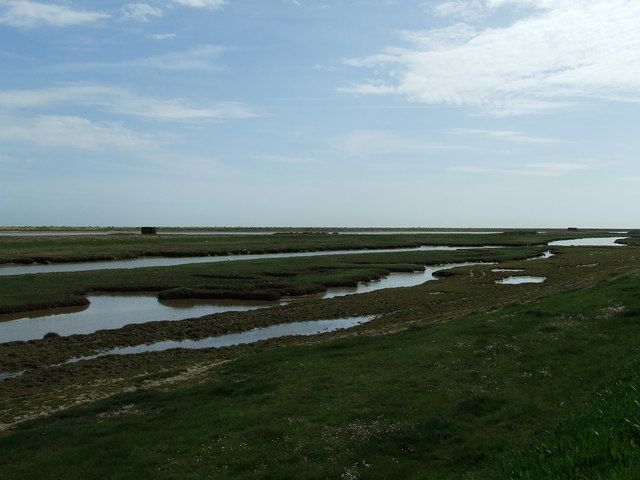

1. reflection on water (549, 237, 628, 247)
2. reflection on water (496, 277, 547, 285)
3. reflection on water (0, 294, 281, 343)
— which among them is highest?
reflection on water (549, 237, 628, 247)

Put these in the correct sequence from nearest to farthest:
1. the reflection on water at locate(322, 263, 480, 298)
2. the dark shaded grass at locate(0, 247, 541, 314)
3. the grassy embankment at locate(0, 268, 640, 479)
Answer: the grassy embankment at locate(0, 268, 640, 479), the dark shaded grass at locate(0, 247, 541, 314), the reflection on water at locate(322, 263, 480, 298)

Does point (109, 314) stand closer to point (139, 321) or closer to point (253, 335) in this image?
point (139, 321)

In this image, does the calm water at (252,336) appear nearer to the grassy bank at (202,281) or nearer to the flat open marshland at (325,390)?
the flat open marshland at (325,390)

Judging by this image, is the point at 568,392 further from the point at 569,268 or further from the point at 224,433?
the point at 569,268

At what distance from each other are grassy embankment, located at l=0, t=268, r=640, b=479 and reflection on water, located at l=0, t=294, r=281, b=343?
17.0 m

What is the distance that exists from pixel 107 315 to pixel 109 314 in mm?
376

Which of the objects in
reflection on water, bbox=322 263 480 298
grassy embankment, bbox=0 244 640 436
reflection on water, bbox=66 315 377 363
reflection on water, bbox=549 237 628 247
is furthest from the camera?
reflection on water, bbox=549 237 628 247

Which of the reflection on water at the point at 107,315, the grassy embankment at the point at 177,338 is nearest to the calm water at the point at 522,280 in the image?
the grassy embankment at the point at 177,338

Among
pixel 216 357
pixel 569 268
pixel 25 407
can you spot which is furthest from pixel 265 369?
pixel 569 268

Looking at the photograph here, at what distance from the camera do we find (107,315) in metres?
39.9

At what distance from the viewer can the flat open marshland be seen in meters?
11.9

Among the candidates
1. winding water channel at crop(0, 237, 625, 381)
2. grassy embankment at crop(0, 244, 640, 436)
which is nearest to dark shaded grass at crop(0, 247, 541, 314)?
winding water channel at crop(0, 237, 625, 381)

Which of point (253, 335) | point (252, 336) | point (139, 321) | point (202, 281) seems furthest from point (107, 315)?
point (202, 281)

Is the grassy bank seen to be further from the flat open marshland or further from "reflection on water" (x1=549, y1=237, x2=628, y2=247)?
"reflection on water" (x1=549, y1=237, x2=628, y2=247)
